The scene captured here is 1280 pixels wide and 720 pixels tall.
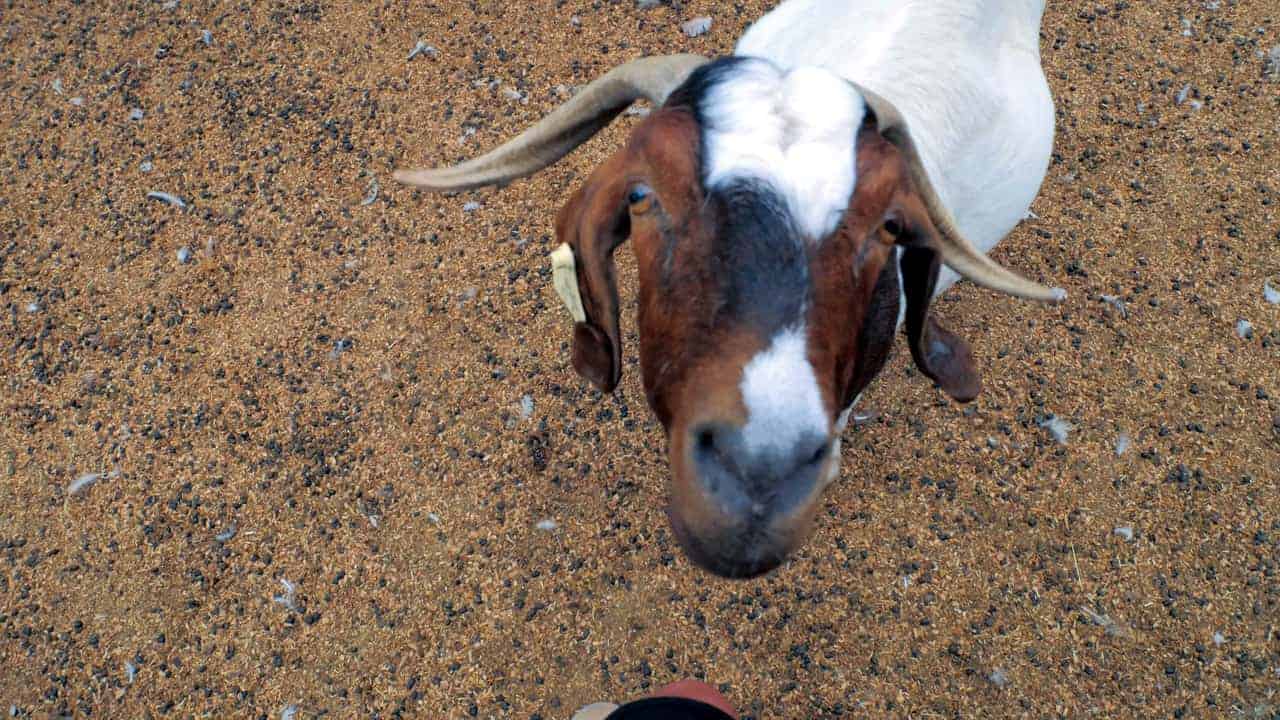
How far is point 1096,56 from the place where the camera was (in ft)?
15.7

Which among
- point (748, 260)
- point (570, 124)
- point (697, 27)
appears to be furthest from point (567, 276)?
point (697, 27)

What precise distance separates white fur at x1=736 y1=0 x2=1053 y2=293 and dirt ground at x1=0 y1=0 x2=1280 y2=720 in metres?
1.00

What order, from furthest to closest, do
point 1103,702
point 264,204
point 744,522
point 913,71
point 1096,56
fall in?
point 1096,56, point 264,204, point 1103,702, point 913,71, point 744,522

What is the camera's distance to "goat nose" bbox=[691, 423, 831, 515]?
1.62 meters

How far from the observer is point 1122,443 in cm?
382

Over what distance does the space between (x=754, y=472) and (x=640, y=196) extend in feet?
2.50

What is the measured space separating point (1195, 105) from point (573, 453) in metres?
4.22

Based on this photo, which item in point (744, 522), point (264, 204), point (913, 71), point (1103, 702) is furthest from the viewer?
point (264, 204)

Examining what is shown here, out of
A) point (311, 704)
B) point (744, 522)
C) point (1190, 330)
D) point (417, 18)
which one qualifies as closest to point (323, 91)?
point (417, 18)

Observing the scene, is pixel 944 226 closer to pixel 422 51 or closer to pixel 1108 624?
pixel 1108 624

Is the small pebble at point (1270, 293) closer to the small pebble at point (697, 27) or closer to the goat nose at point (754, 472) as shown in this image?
the small pebble at point (697, 27)

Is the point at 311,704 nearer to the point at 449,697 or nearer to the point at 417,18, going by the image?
the point at 449,697

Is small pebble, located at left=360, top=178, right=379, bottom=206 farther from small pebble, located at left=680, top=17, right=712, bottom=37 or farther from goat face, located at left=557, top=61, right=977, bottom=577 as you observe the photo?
goat face, located at left=557, top=61, right=977, bottom=577

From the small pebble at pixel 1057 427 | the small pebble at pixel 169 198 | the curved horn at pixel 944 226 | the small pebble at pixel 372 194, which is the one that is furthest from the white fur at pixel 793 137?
the small pebble at pixel 169 198
